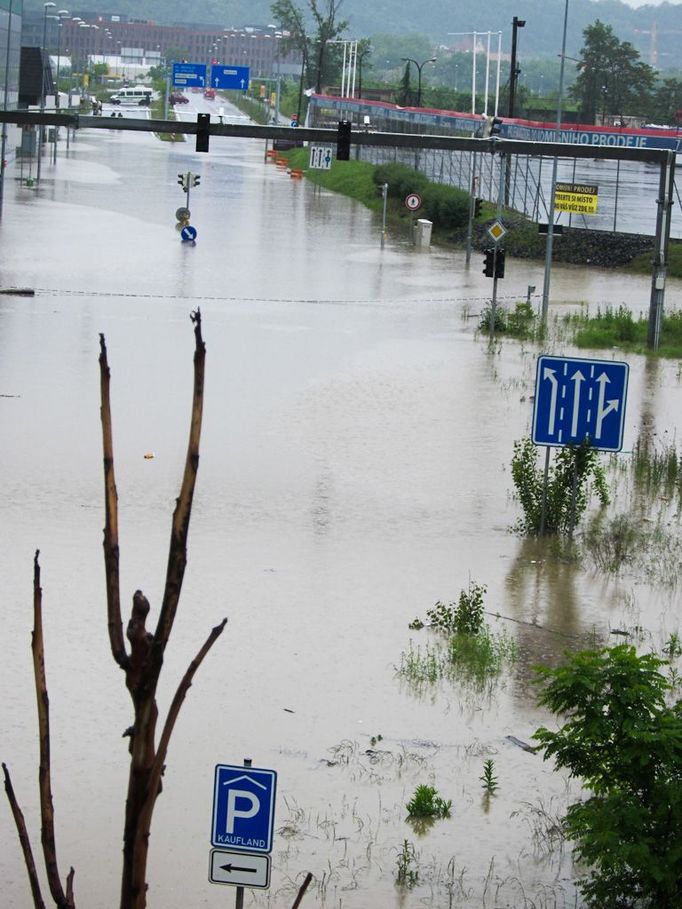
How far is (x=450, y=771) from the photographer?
11.5 metres

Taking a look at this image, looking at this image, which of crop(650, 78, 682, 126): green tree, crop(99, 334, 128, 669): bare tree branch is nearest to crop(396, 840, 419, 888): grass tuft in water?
crop(99, 334, 128, 669): bare tree branch

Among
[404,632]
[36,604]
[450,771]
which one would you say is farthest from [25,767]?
[36,604]

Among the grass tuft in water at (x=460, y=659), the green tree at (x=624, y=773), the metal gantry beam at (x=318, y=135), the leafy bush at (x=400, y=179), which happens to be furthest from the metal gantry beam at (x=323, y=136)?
the leafy bush at (x=400, y=179)

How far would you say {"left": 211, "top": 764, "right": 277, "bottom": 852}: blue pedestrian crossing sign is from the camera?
23.1ft

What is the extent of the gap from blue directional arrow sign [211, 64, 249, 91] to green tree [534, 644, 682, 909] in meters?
116

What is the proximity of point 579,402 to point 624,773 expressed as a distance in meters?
9.89

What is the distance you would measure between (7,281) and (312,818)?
31479mm

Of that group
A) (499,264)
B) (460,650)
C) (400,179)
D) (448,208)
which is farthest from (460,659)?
(400,179)

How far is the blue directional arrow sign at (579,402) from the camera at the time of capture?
58.3 feet

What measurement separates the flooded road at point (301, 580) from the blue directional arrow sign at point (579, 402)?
1365 mm

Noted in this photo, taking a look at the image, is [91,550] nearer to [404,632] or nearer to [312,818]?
[404,632]

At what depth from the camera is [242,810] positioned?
279 inches

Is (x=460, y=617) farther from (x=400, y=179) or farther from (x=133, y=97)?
(x=133, y=97)

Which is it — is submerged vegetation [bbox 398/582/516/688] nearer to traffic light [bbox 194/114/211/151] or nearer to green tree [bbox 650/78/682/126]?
traffic light [bbox 194/114/211/151]
